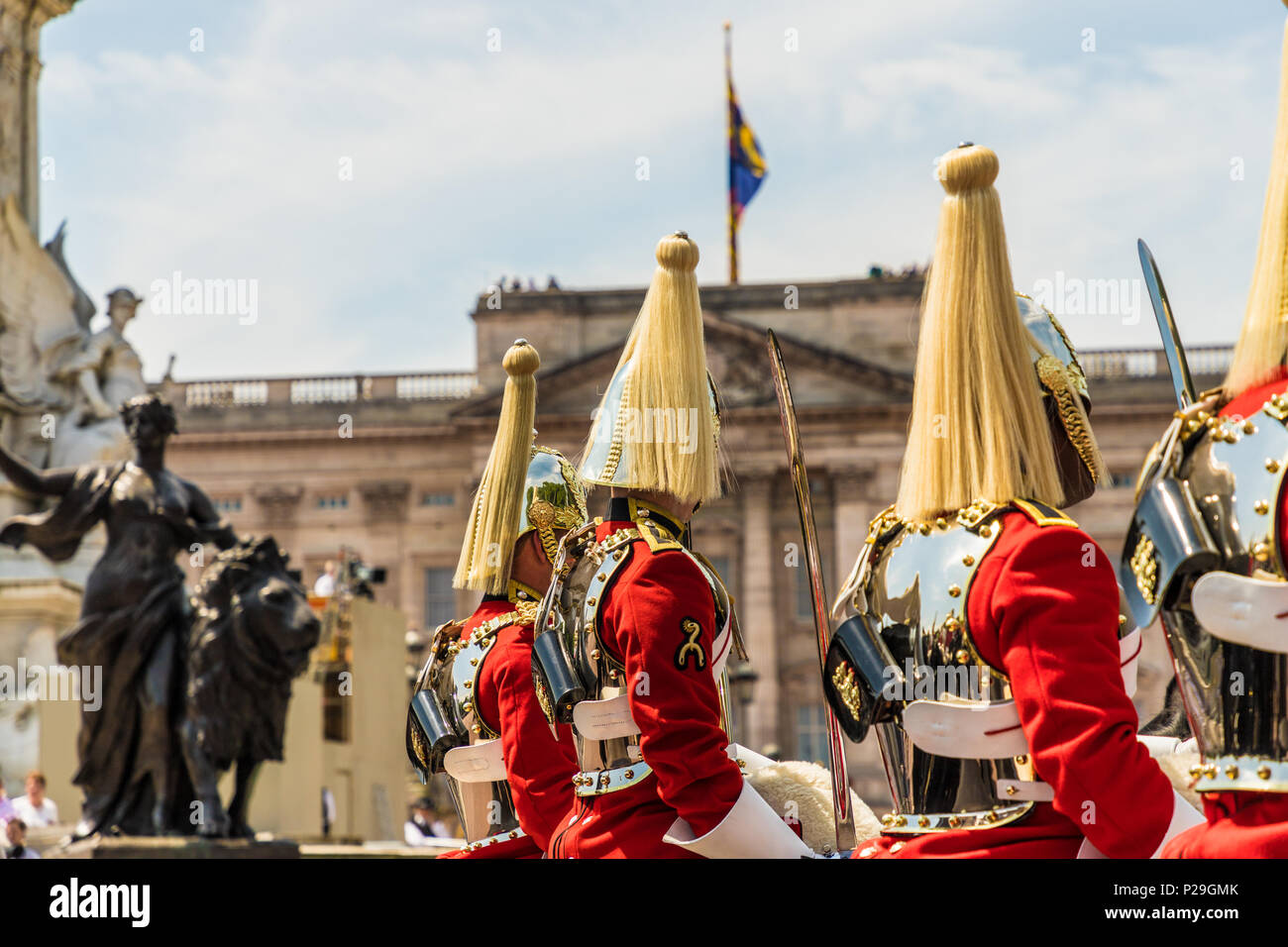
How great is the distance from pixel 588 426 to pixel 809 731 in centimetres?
1004

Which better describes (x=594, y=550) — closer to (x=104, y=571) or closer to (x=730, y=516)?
(x=104, y=571)

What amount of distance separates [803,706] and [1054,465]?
4619 cm

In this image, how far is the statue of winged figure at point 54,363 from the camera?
15.6 m

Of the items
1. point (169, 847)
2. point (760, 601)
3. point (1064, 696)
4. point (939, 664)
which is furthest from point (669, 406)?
point (760, 601)

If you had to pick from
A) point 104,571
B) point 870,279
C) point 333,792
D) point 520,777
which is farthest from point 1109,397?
point 520,777

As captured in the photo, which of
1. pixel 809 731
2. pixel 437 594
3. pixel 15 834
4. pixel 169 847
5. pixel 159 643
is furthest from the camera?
pixel 437 594

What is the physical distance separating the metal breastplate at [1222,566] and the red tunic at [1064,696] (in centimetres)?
11

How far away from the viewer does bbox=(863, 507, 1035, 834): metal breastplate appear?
2775 millimetres

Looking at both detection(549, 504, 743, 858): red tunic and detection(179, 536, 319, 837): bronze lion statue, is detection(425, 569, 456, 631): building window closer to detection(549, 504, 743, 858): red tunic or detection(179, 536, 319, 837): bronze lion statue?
detection(179, 536, 319, 837): bronze lion statue

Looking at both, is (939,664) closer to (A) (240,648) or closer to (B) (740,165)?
(A) (240,648)

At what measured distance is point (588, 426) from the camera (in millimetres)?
46562

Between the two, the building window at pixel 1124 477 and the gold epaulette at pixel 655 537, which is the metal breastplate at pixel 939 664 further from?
the building window at pixel 1124 477

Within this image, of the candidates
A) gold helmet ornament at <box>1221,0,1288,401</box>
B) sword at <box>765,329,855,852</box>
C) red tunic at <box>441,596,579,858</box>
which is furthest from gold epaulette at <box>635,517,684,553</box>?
gold helmet ornament at <box>1221,0,1288,401</box>

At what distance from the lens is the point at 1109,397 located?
47562mm
